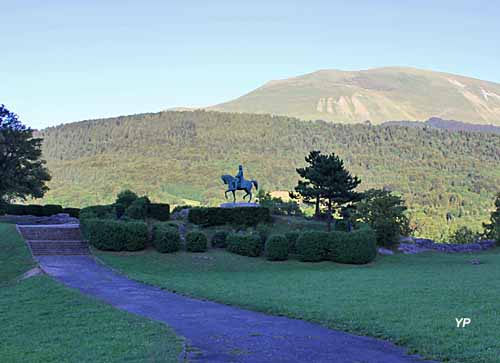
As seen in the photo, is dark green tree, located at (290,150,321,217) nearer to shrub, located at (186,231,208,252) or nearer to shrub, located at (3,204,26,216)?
shrub, located at (186,231,208,252)

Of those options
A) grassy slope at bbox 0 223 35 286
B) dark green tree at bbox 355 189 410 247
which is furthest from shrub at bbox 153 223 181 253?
dark green tree at bbox 355 189 410 247

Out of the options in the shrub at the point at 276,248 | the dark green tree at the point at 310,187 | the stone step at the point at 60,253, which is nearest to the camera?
the stone step at the point at 60,253

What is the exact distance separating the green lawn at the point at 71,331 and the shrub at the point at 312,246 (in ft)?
40.4

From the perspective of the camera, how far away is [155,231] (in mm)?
27094

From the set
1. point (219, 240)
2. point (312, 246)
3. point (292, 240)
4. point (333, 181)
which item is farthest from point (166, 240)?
point (333, 181)

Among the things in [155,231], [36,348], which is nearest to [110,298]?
[36,348]

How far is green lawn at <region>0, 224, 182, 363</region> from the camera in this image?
8984mm

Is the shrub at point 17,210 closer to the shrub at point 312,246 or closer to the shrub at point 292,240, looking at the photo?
the shrub at point 292,240

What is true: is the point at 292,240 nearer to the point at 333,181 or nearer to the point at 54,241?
the point at 333,181

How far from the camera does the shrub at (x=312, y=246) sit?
26766 mm

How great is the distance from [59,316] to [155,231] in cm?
1423

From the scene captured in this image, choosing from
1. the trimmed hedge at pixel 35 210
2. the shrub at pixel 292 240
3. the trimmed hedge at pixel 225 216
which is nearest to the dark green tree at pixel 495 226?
the trimmed hedge at pixel 225 216

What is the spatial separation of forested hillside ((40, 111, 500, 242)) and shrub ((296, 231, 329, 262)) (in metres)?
54.7

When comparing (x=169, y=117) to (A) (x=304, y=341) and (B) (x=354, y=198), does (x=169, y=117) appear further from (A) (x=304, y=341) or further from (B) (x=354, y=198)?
(A) (x=304, y=341)
